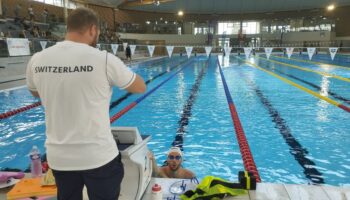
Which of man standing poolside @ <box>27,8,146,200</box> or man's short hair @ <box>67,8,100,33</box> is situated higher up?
man's short hair @ <box>67,8,100,33</box>

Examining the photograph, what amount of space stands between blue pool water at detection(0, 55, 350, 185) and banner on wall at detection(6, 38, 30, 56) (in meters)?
3.35

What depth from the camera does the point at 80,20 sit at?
1411 millimetres

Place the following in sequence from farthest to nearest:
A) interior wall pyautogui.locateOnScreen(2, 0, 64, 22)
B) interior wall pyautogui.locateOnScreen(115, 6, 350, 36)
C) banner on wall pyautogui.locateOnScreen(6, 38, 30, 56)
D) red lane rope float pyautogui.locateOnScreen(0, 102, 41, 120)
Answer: interior wall pyautogui.locateOnScreen(115, 6, 350, 36) → interior wall pyautogui.locateOnScreen(2, 0, 64, 22) → banner on wall pyautogui.locateOnScreen(6, 38, 30, 56) → red lane rope float pyautogui.locateOnScreen(0, 102, 41, 120)

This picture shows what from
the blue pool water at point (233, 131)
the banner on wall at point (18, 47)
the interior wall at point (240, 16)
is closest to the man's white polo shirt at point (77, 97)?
the blue pool water at point (233, 131)

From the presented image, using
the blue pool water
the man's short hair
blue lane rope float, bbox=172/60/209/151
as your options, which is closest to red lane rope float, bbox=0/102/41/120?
the blue pool water

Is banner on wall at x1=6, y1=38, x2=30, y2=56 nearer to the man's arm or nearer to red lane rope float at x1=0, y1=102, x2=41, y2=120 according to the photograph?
red lane rope float at x1=0, y1=102, x2=41, y2=120

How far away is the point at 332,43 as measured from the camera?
103 ft

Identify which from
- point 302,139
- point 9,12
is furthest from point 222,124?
point 9,12

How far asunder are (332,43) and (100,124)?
1344 inches

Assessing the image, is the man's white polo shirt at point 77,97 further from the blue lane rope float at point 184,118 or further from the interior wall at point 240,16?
the interior wall at point 240,16

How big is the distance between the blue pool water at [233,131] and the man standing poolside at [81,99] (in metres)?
2.51

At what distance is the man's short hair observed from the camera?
141cm

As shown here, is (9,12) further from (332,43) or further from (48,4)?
(332,43)

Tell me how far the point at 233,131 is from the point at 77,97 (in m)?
4.12
